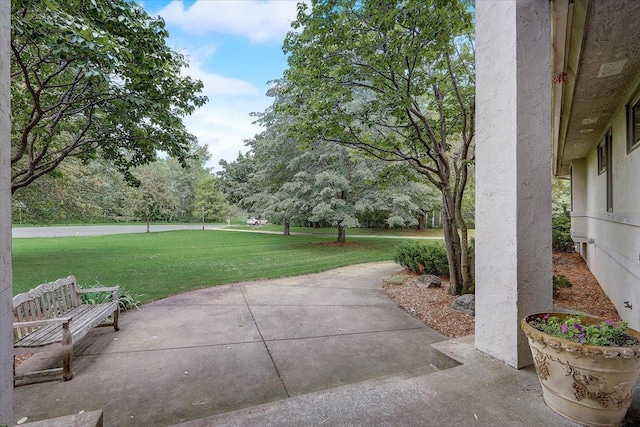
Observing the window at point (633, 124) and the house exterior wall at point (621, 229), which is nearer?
the house exterior wall at point (621, 229)

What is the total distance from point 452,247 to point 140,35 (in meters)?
6.19

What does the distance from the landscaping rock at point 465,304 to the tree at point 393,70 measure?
2.16 feet

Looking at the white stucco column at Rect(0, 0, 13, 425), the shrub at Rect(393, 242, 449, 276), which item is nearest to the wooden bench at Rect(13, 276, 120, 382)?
the white stucco column at Rect(0, 0, 13, 425)

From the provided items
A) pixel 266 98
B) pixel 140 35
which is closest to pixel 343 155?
pixel 266 98

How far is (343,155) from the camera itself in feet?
44.4

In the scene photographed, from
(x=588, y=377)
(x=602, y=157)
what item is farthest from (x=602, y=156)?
(x=588, y=377)

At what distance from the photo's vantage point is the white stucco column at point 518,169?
7.40 ft

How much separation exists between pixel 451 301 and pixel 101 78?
20.2ft

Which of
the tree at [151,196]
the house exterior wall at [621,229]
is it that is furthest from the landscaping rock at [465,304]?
the tree at [151,196]

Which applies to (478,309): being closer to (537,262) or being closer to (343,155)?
(537,262)

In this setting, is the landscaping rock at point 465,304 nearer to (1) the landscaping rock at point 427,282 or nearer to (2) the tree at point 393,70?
(2) the tree at point 393,70

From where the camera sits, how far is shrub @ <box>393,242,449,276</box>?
7.21 metres

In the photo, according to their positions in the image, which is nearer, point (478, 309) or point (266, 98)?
point (478, 309)

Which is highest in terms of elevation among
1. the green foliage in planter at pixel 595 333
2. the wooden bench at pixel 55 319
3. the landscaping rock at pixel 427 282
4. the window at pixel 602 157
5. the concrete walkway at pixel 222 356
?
the window at pixel 602 157
